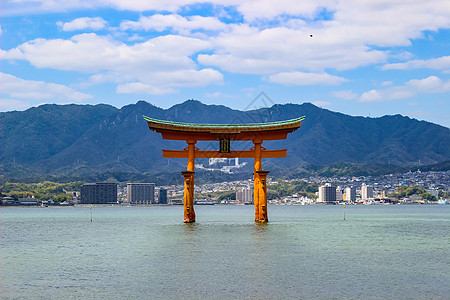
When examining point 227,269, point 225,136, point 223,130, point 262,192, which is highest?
point 223,130

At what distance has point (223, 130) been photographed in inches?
2426

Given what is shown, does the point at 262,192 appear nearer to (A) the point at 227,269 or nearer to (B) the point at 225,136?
(B) the point at 225,136

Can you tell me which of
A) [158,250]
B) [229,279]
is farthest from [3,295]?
[158,250]

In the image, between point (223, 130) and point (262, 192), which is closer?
point (262, 192)

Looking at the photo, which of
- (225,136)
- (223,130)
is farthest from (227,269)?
(225,136)

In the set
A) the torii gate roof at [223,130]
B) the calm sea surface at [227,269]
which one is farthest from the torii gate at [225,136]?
the calm sea surface at [227,269]

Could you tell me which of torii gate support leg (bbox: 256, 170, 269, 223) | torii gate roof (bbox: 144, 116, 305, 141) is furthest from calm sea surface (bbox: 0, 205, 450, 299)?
torii gate roof (bbox: 144, 116, 305, 141)

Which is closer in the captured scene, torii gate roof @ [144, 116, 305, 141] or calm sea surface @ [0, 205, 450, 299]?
calm sea surface @ [0, 205, 450, 299]

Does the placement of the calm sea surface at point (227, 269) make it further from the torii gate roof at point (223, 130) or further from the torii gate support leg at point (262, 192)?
the torii gate roof at point (223, 130)

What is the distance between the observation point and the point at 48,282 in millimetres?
27344

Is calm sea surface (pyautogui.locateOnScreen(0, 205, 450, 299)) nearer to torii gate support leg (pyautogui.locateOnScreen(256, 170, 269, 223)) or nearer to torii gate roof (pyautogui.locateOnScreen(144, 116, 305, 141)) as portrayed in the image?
torii gate support leg (pyautogui.locateOnScreen(256, 170, 269, 223))

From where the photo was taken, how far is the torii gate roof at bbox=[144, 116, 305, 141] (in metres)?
60.1

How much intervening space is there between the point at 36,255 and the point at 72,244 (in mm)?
8564

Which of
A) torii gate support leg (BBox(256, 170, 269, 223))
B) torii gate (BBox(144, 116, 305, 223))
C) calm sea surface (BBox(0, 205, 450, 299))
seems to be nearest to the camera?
calm sea surface (BBox(0, 205, 450, 299))
